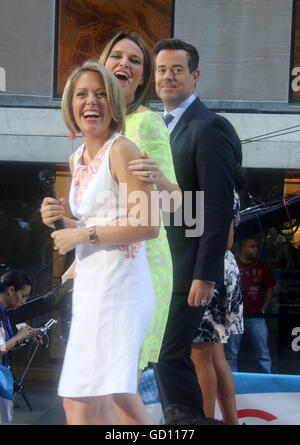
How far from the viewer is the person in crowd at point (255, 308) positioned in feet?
18.9

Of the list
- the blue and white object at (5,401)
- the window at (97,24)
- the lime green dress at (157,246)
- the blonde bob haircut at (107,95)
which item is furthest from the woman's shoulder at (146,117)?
the window at (97,24)

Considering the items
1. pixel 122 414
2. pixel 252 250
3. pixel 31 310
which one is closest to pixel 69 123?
pixel 122 414

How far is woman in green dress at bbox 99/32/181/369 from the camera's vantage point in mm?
2238

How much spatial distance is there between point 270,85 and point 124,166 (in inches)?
156

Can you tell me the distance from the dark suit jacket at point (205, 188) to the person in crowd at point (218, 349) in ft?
1.13

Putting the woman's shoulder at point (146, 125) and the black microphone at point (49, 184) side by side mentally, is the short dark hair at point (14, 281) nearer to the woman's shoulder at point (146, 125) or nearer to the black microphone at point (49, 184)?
the woman's shoulder at point (146, 125)

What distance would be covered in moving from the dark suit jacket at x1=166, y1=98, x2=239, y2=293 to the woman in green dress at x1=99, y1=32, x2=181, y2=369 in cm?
22

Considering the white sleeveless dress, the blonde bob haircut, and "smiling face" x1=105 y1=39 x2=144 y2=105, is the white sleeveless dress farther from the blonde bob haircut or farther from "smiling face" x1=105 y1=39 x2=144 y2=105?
"smiling face" x1=105 y1=39 x2=144 y2=105

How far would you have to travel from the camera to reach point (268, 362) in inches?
234

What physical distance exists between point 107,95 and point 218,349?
4.43 feet

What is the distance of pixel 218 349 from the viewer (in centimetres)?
303

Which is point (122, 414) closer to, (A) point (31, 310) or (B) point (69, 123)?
(B) point (69, 123)
